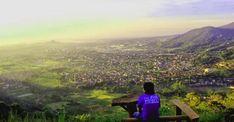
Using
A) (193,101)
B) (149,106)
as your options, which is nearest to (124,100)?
(149,106)

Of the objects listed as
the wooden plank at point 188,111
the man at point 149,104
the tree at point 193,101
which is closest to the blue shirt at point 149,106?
the man at point 149,104

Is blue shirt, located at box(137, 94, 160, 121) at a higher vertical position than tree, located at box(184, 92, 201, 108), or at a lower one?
higher

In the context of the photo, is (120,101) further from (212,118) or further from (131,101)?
(212,118)

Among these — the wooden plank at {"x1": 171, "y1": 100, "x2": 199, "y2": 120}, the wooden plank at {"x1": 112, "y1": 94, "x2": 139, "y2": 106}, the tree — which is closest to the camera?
the wooden plank at {"x1": 171, "y1": 100, "x2": 199, "y2": 120}

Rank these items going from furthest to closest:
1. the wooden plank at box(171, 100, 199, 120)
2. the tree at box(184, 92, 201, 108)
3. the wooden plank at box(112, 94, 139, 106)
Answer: the tree at box(184, 92, 201, 108), the wooden plank at box(112, 94, 139, 106), the wooden plank at box(171, 100, 199, 120)

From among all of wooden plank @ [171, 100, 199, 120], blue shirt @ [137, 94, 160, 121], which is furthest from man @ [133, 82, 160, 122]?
wooden plank @ [171, 100, 199, 120]

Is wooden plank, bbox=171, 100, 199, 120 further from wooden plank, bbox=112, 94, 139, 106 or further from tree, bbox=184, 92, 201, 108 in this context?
Result: tree, bbox=184, 92, 201, 108

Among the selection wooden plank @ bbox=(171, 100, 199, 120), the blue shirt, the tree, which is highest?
the blue shirt

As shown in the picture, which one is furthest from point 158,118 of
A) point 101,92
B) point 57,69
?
point 57,69

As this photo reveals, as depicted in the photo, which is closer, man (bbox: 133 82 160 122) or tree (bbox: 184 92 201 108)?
man (bbox: 133 82 160 122)
